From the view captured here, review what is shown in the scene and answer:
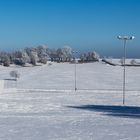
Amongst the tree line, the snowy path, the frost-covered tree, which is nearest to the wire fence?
the snowy path

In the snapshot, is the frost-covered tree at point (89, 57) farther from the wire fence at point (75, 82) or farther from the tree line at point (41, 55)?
the wire fence at point (75, 82)

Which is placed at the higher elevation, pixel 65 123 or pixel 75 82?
pixel 65 123

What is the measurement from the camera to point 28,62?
12744 cm

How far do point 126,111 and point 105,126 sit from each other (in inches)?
296

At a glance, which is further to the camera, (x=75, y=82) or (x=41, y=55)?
(x=41, y=55)

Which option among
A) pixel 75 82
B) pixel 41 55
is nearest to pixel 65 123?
pixel 75 82

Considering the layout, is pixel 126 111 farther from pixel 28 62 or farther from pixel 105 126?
pixel 28 62

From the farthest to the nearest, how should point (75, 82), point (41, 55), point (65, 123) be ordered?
1. point (41, 55)
2. point (75, 82)
3. point (65, 123)

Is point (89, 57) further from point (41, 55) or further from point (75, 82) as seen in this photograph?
point (75, 82)

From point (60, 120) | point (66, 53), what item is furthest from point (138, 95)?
point (66, 53)

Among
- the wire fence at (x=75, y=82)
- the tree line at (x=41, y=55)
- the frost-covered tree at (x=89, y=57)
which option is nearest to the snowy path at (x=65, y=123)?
the wire fence at (x=75, y=82)

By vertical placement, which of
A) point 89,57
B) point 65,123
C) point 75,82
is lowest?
point 75,82

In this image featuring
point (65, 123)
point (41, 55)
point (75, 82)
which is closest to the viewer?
point (65, 123)

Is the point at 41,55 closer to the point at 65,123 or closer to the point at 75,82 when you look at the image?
the point at 75,82
